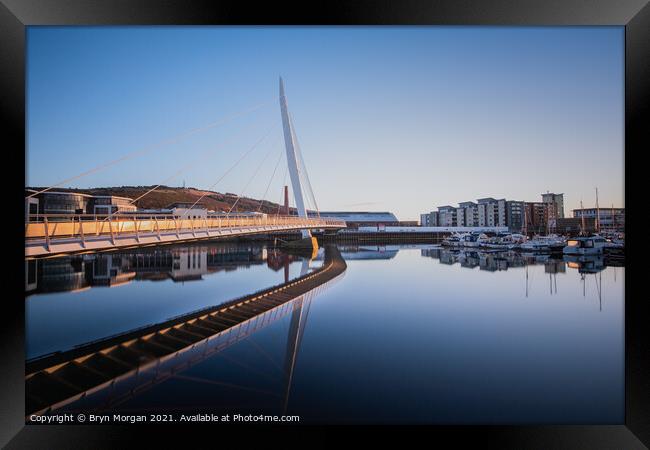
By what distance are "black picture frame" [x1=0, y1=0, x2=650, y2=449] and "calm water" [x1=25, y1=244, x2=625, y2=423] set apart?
461mm

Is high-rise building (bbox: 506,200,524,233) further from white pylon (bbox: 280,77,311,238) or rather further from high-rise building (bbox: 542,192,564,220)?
white pylon (bbox: 280,77,311,238)

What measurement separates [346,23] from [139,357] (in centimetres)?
515

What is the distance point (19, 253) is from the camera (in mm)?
3568

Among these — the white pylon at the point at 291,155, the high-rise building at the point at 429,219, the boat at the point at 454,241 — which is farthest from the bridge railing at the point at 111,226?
the high-rise building at the point at 429,219

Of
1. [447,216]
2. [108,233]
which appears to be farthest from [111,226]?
[447,216]

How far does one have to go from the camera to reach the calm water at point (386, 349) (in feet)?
13.5

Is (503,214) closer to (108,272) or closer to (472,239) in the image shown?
(472,239)

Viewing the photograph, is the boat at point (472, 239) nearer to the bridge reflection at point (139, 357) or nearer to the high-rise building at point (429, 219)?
the high-rise building at point (429, 219)

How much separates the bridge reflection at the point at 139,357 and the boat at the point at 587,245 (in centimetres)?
1923

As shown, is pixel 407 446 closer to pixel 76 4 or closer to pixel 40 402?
pixel 40 402

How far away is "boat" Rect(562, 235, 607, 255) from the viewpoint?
1977cm

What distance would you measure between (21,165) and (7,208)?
0.46 meters

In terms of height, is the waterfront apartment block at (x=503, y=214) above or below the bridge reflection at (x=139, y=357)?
above

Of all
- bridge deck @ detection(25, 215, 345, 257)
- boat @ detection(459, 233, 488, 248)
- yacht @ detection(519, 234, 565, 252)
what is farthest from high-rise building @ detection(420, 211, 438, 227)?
bridge deck @ detection(25, 215, 345, 257)
